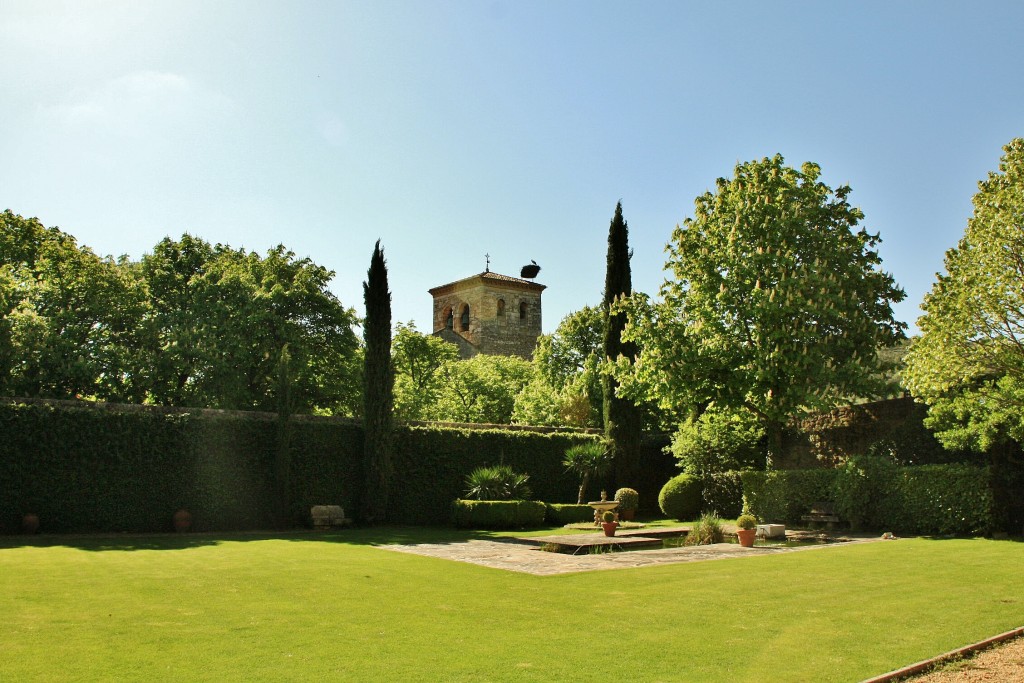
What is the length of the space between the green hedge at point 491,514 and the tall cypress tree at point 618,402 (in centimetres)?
584

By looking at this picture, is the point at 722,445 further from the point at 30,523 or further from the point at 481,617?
the point at 30,523

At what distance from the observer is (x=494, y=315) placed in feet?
188

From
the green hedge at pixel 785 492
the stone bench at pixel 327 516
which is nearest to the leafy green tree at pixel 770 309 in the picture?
the green hedge at pixel 785 492

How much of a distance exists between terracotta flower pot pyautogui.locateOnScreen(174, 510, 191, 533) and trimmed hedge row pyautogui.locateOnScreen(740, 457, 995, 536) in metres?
13.7

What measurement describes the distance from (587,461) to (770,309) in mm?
8038

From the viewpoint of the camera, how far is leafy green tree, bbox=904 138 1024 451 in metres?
14.3

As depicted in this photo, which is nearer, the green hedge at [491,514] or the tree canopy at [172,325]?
the green hedge at [491,514]

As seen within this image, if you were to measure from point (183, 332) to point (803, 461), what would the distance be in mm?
18587

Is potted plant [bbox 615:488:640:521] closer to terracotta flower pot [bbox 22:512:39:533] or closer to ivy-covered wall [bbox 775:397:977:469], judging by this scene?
ivy-covered wall [bbox 775:397:977:469]

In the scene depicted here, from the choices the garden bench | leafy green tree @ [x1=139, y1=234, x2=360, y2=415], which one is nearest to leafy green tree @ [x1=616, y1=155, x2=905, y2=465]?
the garden bench

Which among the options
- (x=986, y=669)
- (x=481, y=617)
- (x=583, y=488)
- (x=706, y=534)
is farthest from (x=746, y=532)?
(x=583, y=488)

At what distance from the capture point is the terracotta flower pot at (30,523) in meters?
16.2

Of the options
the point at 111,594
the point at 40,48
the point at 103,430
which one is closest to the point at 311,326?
the point at 103,430

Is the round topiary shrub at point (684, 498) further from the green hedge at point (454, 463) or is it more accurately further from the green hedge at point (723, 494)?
the green hedge at point (454, 463)
